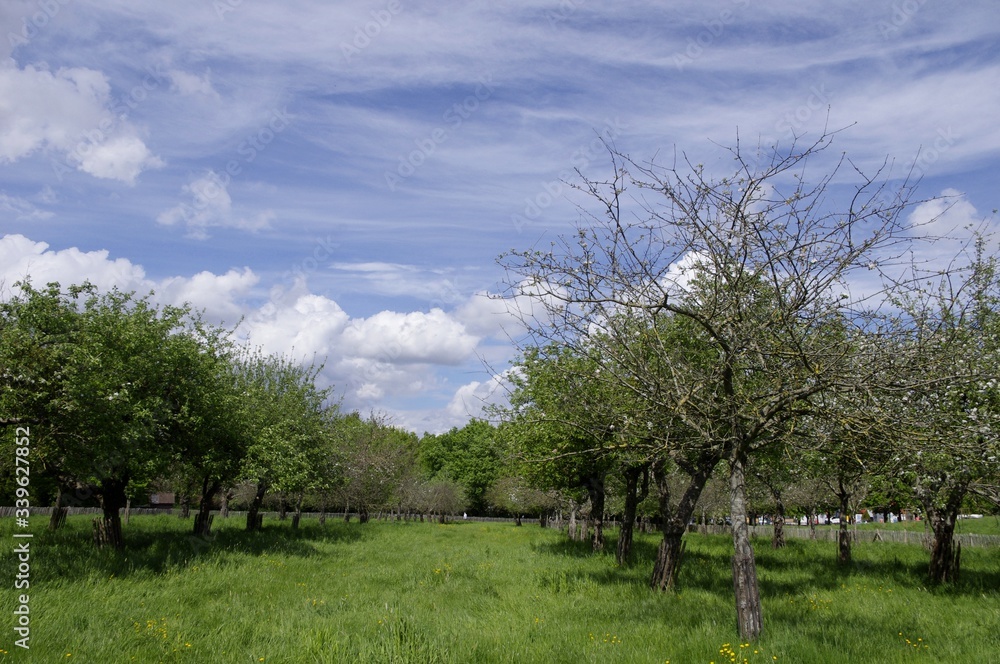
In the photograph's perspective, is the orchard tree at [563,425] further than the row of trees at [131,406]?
No

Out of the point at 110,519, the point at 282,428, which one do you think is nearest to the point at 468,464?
the point at 282,428

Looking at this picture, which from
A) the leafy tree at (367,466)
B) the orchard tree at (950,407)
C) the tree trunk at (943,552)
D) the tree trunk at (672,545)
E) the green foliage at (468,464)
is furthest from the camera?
the green foliage at (468,464)

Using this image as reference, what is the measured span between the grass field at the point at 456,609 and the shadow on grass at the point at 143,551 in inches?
3.7

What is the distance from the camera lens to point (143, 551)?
20312 mm

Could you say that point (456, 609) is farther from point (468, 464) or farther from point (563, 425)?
point (468, 464)

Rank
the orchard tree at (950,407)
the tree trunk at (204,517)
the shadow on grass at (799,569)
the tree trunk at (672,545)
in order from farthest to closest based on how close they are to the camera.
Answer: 1. the tree trunk at (204,517)
2. the shadow on grass at (799,569)
3. the tree trunk at (672,545)
4. the orchard tree at (950,407)

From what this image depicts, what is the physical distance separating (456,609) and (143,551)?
12247 mm

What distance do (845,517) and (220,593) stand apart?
21297 millimetres

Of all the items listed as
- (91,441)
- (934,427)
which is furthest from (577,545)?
(934,427)

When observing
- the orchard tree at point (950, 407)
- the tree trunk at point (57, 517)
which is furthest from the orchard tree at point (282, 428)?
the orchard tree at point (950, 407)

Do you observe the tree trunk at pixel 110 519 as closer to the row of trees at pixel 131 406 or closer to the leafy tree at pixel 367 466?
→ the row of trees at pixel 131 406

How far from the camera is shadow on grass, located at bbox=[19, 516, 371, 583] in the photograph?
16203 mm

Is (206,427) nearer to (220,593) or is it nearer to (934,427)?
(220,593)

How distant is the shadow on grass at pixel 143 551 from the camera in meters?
16.2
